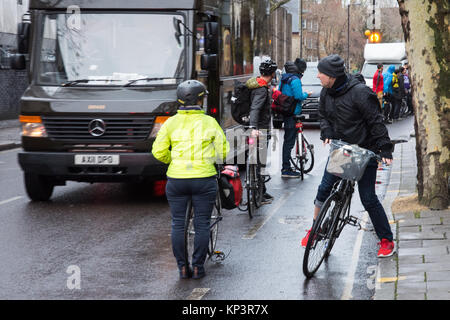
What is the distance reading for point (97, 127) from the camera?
1043 centimetres

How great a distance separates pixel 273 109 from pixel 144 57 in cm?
262

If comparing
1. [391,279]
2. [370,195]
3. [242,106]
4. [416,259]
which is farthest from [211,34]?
[391,279]

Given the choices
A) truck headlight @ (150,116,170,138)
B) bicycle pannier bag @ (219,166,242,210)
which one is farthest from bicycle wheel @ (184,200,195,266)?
truck headlight @ (150,116,170,138)

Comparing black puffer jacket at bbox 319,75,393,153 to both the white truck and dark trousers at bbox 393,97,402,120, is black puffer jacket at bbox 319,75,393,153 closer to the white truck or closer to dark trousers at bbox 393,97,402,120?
dark trousers at bbox 393,97,402,120

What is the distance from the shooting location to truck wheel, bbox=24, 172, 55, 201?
1089cm

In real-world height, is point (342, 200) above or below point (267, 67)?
below

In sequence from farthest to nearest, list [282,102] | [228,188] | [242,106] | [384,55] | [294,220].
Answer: [384,55] < [282,102] < [242,106] < [294,220] < [228,188]

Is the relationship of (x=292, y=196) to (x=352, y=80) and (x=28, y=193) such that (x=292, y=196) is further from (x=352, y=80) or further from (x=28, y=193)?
(x=352, y=80)

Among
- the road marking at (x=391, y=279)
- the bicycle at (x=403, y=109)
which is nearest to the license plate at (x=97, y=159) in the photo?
the road marking at (x=391, y=279)

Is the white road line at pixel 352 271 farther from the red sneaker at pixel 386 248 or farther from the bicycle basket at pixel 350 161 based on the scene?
the bicycle basket at pixel 350 161

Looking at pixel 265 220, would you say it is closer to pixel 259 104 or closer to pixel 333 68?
pixel 259 104

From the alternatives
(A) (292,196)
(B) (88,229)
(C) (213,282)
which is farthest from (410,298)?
(A) (292,196)

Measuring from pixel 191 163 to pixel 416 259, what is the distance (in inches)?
80.2
